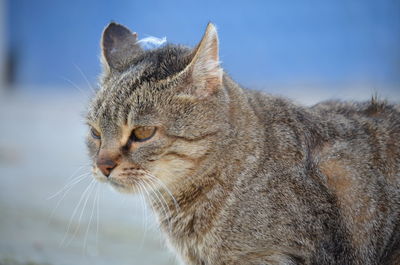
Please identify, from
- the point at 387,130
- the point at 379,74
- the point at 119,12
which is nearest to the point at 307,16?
the point at 379,74

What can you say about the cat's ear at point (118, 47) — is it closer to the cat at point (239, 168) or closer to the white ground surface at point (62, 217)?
the cat at point (239, 168)

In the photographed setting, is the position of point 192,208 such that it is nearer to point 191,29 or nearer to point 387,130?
point 387,130

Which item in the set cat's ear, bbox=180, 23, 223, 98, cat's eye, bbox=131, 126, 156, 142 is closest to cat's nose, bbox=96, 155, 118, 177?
cat's eye, bbox=131, 126, 156, 142

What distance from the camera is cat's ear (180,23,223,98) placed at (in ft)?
10.4

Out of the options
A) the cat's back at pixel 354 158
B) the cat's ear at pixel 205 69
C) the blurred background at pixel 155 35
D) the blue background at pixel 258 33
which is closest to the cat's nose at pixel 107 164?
the cat's ear at pixel 205 69

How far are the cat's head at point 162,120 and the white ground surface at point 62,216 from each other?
42cm

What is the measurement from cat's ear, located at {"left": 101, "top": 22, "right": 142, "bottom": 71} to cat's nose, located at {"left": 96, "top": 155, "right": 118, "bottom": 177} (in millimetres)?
698

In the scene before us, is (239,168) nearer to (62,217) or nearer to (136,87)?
(136,87)

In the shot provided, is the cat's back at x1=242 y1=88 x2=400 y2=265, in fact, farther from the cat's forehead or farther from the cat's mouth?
the cat's mouth

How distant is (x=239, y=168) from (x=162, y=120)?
0.51 metres

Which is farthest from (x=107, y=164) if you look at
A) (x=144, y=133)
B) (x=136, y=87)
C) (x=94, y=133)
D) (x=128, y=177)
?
(x=136, y=87)

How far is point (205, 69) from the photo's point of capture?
3250 mm

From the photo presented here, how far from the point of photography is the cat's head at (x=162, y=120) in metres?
3.14

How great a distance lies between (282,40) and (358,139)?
11.5 metres
